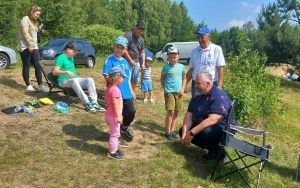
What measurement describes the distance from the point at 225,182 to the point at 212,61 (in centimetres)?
194

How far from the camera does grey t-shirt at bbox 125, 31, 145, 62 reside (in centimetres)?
723

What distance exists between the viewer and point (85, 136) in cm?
558

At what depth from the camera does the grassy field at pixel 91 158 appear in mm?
4324

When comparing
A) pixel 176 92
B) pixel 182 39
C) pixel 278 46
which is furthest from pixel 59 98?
pixel 182 39

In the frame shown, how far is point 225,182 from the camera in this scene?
457cm

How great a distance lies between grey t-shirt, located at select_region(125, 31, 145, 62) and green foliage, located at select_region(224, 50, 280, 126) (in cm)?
273

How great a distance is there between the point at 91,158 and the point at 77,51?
12.6 meters

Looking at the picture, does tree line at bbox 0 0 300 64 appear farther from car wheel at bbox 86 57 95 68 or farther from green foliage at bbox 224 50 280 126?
car wheel at bbox 86 57 95 68

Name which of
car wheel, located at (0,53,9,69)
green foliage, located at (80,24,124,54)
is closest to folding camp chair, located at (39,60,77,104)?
car wheel, located at (0,53,9,69)

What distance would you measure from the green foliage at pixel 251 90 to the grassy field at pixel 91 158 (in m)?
1.98

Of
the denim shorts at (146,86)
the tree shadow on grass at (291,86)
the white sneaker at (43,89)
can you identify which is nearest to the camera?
the white sneaker at (43,89)

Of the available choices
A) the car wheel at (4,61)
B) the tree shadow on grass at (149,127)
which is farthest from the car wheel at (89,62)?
the tree shadow on grass at (149,127)

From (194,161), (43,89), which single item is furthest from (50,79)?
(194,161)

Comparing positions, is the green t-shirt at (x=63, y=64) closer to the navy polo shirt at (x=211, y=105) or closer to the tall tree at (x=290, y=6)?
the navy polo shirt at (x=211, y=105)
